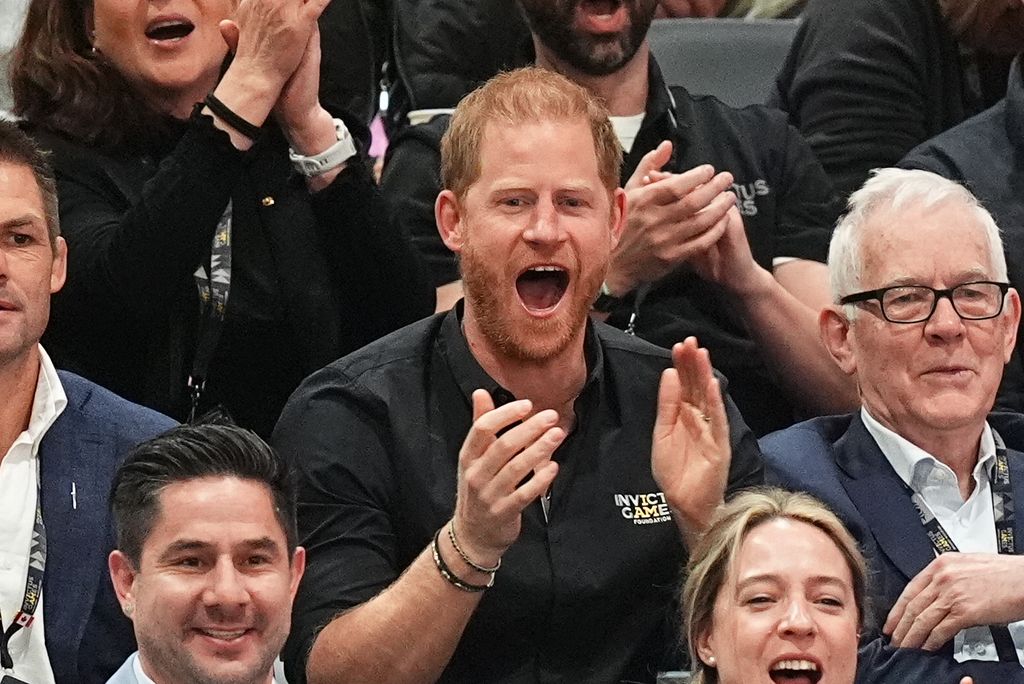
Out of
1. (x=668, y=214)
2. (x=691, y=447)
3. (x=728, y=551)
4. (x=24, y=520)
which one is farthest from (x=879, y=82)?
(x=24, y=520)

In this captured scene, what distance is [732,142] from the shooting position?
4262 mm

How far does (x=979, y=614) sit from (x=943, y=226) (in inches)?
28.5

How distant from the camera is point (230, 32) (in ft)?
12.1

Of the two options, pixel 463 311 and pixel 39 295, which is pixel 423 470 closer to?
pixel 463 311

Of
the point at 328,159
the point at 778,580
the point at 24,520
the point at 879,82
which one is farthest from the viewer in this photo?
the point at 879,82

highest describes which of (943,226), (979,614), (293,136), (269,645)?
(293,136)

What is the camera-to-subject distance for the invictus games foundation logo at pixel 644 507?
3389mm

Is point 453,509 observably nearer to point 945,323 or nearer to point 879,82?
point 945,323

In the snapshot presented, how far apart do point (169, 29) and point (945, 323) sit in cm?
150

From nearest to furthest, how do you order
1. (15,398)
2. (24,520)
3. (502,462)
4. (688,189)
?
1. (502,462)
2. (24,520)
3. (15,398)
4. (688,189)

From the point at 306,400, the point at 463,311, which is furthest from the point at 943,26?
the point at 306,400

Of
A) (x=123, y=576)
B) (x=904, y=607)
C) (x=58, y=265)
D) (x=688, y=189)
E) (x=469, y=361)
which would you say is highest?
(x=58, y=265)

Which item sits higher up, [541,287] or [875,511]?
[541,287]

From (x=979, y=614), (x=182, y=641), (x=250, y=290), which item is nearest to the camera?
(x=182, y=641)
